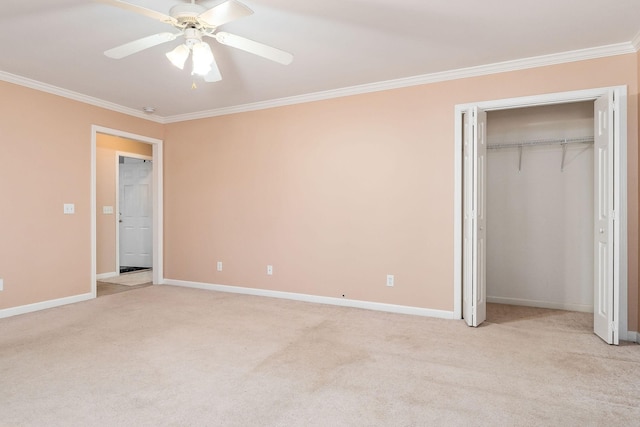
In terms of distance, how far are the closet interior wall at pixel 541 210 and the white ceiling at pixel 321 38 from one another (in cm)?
122

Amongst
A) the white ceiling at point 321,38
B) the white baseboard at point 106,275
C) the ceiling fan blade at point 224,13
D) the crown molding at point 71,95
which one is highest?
the white ceiling at point 321,38

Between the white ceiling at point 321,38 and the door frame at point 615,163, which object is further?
the door frame at point 615,163

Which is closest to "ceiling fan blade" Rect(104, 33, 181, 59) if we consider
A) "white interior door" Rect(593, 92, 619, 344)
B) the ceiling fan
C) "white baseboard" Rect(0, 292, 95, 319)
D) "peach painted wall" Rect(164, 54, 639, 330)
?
the ceiling fan

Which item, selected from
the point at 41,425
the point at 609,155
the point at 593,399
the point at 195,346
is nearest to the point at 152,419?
the point at 41,425

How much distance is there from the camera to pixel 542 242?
14.4 ft

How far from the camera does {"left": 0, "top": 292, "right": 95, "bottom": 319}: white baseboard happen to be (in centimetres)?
387

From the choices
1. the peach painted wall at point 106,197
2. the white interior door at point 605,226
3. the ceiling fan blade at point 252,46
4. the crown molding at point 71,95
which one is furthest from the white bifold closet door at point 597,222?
the peach painted wall at point 106,197

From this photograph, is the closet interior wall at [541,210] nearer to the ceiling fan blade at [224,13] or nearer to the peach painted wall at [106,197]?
the ceiling fan blade at [224,13]

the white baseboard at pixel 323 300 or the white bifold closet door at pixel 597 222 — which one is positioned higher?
the white bifold closet door at pixel 597 222

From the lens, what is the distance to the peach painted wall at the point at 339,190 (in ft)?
12.4

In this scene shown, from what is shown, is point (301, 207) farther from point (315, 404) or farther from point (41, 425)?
point (41, 425)

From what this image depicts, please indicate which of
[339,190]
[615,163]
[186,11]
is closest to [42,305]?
[339,190]

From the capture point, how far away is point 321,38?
3.01 m

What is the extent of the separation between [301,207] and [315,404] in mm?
2769
